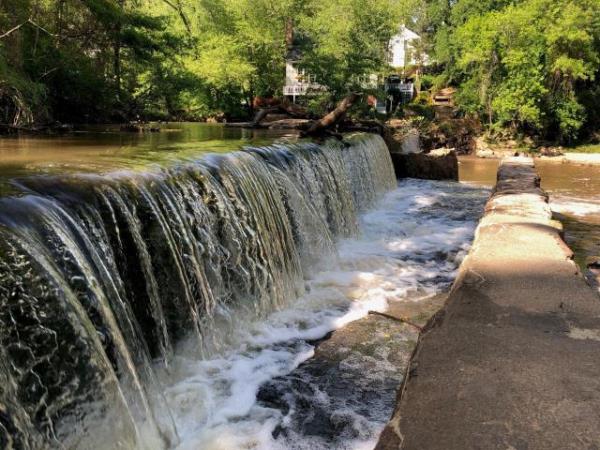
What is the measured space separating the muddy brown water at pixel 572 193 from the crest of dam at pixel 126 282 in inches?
197

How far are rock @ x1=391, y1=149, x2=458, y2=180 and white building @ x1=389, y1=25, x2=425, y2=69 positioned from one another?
29.6 meters

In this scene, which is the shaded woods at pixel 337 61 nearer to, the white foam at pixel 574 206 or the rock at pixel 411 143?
the rock at pixel 411 143

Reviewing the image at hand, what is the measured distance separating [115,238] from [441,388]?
281 cm

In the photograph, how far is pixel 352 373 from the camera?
14.6ft

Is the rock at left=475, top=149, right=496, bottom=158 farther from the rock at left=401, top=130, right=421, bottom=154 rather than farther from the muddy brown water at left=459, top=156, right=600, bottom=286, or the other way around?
the rock at left=401, top=130, right=421, bottom=154

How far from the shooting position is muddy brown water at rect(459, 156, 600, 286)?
928 cm

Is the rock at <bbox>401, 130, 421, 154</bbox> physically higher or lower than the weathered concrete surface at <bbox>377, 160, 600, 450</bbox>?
higher

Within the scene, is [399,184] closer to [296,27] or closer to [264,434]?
[264,434]

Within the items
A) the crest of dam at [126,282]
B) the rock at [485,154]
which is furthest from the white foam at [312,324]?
the rock at [485,154]

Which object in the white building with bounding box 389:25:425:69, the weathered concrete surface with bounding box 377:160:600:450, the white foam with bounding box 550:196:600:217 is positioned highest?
the white building with bounding box 389:25:425:69

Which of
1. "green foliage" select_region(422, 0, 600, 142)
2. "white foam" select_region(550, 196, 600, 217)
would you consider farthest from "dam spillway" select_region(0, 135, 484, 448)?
"green foliage" select_region(422, 0, 600, 142)

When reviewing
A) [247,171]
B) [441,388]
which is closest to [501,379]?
[441,388]

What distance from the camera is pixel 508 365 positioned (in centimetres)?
291

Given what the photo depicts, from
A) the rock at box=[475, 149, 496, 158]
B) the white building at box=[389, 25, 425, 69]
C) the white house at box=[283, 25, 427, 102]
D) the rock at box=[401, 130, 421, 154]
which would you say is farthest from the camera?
the white building at box=[389, 25, 425, 69]
